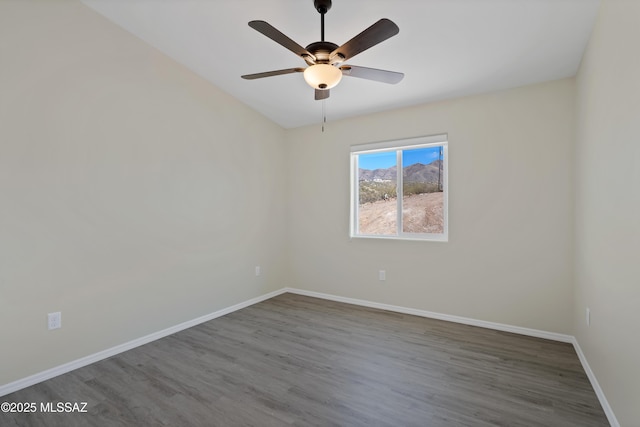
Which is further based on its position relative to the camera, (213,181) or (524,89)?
(213,181)

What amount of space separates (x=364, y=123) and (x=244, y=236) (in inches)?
82.6

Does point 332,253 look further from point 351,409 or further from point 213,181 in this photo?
point 351,409

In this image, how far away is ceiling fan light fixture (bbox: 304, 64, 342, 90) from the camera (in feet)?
6.28

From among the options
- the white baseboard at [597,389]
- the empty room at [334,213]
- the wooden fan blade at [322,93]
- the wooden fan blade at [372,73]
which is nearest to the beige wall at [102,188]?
the empty room at [334,213]

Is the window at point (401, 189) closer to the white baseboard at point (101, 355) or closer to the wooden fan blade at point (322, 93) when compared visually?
the wooden fan blade at point (322, 93)

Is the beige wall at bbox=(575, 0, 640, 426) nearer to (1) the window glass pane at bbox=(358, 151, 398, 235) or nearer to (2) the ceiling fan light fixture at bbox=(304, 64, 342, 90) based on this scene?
(2) the ceiling fan light fixture at bbox=(304, 64, 342, 90)

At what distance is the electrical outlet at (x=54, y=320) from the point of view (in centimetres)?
227

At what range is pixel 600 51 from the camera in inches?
77.5

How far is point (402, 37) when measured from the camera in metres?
2.40

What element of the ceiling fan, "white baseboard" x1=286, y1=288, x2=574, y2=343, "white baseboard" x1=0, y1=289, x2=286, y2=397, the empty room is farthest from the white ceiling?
"white baseboard" x1=0, y1=289, x2=286, y2=397

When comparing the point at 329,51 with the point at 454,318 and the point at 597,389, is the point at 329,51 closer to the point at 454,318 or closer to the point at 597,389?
the point at 597,389

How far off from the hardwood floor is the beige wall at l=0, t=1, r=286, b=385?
0.37 meters

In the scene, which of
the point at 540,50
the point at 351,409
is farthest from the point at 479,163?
the point at 351,409

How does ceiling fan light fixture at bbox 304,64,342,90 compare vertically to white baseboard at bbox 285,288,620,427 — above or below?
above
